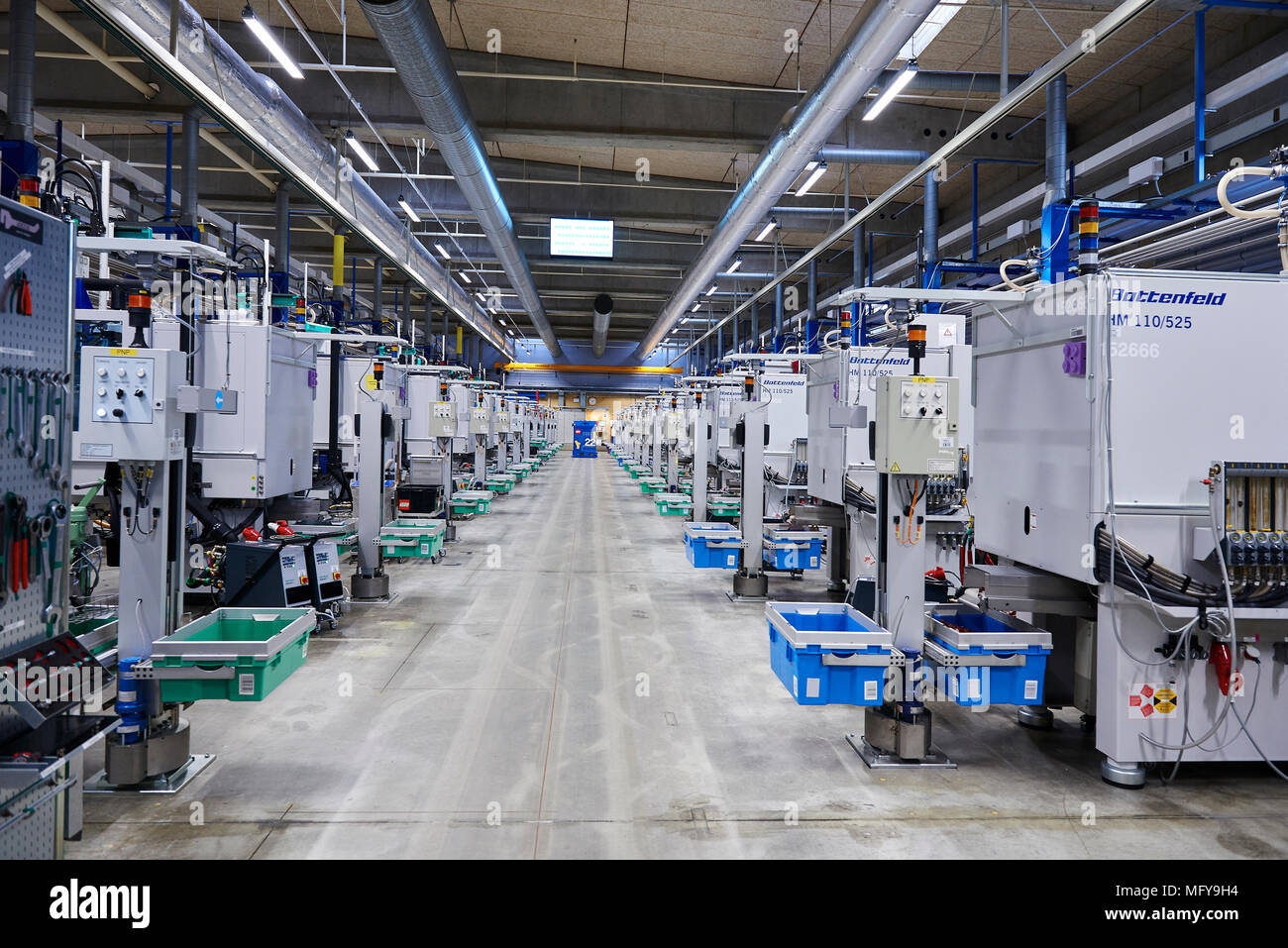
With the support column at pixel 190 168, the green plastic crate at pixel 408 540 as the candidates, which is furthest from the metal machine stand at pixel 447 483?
the support column at pixel 190 168

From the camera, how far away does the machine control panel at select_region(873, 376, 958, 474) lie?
15.5 feet

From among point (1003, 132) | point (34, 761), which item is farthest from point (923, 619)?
point (1003, 132)

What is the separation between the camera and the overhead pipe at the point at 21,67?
18.8 ft

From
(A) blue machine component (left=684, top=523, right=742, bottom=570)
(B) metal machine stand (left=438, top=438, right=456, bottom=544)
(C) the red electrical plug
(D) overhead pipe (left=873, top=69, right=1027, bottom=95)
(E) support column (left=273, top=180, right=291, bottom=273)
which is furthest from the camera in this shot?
(B) metal machine stand (left=438, top=438, right=456, bottom=544)

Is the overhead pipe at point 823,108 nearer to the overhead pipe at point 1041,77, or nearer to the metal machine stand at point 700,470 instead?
the overhead pipe at point 1041,77

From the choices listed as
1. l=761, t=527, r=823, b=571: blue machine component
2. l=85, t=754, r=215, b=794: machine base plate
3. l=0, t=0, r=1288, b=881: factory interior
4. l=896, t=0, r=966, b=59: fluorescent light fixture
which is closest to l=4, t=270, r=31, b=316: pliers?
l=0, t=0, r=1288, b=881: factory interior

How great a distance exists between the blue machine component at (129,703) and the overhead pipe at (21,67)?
3.85m

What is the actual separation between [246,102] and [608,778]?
223 inches

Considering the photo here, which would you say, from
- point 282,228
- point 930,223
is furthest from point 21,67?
point 930,223

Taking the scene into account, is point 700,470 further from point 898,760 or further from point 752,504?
point 898,760

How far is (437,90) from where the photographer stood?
6.69 metres

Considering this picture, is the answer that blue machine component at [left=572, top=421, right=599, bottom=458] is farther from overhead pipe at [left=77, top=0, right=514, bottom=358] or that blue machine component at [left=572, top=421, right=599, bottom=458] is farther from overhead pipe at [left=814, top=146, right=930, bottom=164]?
overhead pipe at [left=814, top=146, right=930, bottom=164]

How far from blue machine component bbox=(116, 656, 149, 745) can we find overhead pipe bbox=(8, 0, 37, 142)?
12.6ft

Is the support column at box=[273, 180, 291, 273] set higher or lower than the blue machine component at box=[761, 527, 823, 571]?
higher
